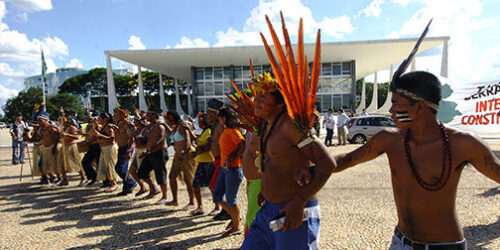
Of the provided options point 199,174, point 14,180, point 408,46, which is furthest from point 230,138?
point 408,46

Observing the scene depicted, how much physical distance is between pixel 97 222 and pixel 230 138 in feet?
8.84

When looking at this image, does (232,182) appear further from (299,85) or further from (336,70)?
(336,70)

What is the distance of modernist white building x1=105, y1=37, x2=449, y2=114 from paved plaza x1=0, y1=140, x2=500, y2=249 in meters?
20.6

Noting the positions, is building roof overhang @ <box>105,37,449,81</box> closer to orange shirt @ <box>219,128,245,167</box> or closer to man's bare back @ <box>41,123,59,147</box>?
man's bare back @ <box>41,123,59,147</box>

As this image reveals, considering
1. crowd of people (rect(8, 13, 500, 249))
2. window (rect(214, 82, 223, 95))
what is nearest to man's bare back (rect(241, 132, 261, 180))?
crowd of people (rect(8, 13, 500, 249))

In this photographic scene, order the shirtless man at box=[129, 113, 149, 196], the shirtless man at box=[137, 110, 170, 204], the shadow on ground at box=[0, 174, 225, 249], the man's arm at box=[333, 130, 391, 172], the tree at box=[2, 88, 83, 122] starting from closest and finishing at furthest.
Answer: the man's arm at box=[333, 130, 391, 172] → the shadow on ground at box=[0, 174, 225, 249] → the shirtless man at box=[137, 110, 170, 204] → the shirtless man at box=[129, 113, 149, 196] → the tree at box=[2, 88, 83, 122]

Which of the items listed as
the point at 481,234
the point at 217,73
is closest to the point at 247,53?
the point at 217,73

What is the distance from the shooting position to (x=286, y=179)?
78.3 inches

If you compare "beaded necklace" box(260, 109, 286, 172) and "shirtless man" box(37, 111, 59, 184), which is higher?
"beaded necklace" box(260, 109, 286, 172)

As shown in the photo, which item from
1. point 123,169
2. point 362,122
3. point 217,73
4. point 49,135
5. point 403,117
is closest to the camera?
point 403,117

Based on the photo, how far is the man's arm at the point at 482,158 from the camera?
166 centimetres

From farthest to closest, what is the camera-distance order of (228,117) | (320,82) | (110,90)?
(320,82) → (110,90) → (228,117)

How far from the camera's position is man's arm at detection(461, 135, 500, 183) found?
166 centimetres

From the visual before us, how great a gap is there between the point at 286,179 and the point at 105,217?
168 inches
